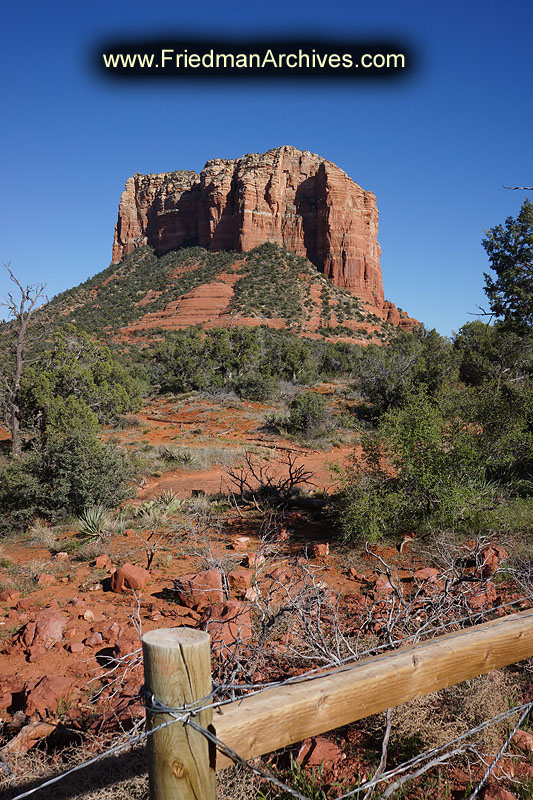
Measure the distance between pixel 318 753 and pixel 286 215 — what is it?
87.5 m

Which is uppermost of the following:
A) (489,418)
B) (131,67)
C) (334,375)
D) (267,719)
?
(131,67)

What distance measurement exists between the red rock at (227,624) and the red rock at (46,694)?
116cm

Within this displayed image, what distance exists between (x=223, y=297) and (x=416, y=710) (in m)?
64.1

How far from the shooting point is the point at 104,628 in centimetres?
456

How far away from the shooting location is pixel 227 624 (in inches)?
160

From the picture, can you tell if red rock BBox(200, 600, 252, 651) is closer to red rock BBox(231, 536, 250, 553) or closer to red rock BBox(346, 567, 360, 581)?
red rock BBox(346, 567, 360, 581)

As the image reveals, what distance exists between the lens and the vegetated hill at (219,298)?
60.2m

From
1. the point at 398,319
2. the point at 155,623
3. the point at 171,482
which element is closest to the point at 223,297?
the point at 398,319

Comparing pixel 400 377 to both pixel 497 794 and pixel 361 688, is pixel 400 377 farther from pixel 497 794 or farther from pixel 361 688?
pixel 361 688

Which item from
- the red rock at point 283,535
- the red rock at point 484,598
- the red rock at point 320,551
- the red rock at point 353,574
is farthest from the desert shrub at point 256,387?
the red rock at point 484,598

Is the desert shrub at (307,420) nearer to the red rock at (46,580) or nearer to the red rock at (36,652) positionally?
the red rock at (46,580)

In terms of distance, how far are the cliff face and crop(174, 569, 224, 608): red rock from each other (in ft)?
245

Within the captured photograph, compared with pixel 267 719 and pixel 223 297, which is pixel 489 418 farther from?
pixel 223 297

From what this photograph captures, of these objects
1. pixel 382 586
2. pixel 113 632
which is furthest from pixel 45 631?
pixel 382 586
